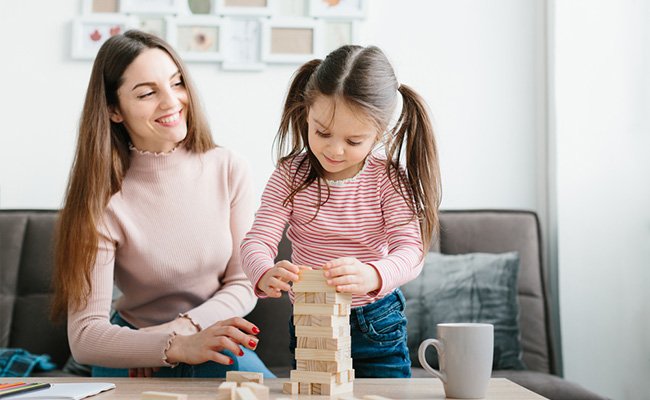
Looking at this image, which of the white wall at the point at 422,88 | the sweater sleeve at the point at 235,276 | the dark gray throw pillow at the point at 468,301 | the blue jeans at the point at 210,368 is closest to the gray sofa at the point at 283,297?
the dark gray throw pillow at the point at 468,301

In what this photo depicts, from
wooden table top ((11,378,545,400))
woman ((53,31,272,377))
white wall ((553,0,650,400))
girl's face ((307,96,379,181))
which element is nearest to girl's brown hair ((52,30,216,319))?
woman ((53,31,272,377))

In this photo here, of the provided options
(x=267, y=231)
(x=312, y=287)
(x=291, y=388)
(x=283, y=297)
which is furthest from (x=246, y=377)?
(x=283, y=297)

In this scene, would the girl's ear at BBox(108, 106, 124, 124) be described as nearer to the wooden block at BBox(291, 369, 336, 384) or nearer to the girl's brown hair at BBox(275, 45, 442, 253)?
the girl's brown hair at BBox(275, 45, 442, 253)

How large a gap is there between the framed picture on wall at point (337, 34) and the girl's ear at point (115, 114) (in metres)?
1.15

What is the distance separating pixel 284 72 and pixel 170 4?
1.75 ft

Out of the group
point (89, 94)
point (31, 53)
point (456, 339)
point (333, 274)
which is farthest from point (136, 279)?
point (31, 53)

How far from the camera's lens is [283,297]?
6.87 feet

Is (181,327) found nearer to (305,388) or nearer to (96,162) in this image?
(96,162)

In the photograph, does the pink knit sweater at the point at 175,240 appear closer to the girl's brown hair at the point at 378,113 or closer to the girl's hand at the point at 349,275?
the girl's brown hair at the point at 378,113

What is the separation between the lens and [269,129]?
2.52 meters

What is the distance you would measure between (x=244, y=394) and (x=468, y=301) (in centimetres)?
138

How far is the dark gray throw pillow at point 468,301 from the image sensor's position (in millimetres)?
2016

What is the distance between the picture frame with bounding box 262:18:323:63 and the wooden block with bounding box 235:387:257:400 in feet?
6.12

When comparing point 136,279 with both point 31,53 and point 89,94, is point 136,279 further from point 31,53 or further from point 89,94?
point 31,53
